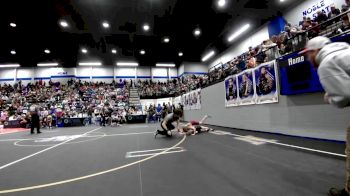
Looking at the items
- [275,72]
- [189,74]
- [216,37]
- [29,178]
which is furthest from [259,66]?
[189,74]

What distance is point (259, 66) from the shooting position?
8.01 m

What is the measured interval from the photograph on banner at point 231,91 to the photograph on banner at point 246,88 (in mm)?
368

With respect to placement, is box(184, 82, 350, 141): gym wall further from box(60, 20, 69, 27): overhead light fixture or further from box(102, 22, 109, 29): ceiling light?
box(60, 20, 69, 27): overhead light fixture

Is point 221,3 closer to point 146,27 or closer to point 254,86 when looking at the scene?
point 146,27

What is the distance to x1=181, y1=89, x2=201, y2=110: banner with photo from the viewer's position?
15.7 metres

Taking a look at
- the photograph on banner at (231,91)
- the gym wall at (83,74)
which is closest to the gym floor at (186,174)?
the photograph on banner at (231,91)

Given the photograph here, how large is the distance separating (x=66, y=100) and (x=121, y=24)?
14682mm

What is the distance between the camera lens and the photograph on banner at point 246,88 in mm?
8578

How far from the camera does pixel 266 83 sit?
7.59 m

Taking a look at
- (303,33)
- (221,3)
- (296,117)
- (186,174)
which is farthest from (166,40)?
(186,174)

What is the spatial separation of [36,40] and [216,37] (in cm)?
1705

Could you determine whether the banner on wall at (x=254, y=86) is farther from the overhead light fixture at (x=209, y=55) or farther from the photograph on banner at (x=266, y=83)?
the overhead light fixture at (x=209, y=55)

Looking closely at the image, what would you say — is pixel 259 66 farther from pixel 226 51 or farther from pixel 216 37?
pixel 226 51

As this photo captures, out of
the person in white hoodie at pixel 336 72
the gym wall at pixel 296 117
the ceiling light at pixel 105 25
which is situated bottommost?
the gym wall at pixel 296 117
